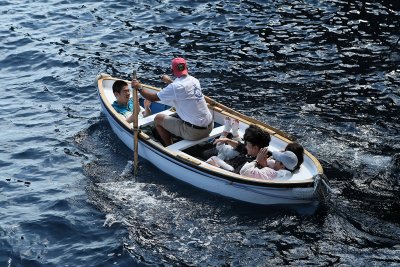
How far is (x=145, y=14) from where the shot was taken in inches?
952

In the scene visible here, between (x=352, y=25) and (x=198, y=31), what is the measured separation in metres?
5.10

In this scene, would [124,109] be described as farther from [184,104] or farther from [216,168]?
[216,168]

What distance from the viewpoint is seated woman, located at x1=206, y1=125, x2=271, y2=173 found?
13719 millimetres

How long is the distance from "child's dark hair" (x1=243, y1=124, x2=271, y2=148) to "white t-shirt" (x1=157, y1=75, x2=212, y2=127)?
145 cm

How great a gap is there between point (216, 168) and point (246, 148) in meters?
0.84

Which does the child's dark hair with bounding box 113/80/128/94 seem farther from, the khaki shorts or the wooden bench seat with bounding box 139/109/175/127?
the khaki shorts

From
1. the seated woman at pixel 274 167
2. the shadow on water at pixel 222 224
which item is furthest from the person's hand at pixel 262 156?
the shadow on water at pixel 222 224

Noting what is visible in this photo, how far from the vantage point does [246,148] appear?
558 inches

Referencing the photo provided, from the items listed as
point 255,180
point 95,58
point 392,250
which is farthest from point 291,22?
point 392,250

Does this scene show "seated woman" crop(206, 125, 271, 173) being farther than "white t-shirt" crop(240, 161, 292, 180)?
Yes

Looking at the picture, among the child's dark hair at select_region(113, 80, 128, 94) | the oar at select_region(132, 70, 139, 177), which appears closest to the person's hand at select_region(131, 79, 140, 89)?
the oar at select_region(132, 70, 139, 177)

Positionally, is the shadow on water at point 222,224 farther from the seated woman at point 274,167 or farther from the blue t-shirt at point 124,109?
the blue t-shirt at point 124,109

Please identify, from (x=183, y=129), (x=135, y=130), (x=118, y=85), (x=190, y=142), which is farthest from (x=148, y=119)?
(x=190, y=142)

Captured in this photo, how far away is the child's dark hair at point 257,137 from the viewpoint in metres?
13.7
